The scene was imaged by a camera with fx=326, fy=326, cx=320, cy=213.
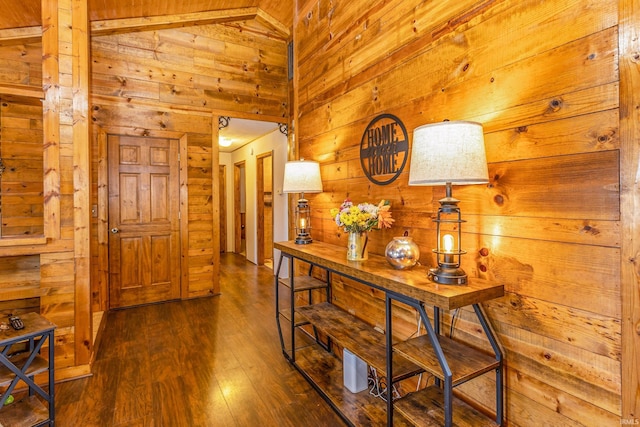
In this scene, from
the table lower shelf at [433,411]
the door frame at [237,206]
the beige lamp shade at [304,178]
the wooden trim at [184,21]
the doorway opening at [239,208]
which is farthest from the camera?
the door frame at [237,206]

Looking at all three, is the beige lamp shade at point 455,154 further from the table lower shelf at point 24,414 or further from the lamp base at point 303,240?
the table lower shelf at point 24,414

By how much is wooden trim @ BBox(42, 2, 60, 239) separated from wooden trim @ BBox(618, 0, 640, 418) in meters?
3.09

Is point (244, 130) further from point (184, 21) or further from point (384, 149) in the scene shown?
point (384, 149)

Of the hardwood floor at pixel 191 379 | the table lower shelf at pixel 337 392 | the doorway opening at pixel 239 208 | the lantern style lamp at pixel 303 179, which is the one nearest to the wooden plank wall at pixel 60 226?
the hardwood floor at pixel 191 379

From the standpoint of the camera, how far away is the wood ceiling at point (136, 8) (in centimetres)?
306

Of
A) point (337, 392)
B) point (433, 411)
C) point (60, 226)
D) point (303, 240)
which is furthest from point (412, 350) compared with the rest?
point (60, 226)

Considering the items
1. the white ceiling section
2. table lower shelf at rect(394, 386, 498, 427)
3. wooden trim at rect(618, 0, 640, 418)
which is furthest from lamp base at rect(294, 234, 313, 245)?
the white ceiling section

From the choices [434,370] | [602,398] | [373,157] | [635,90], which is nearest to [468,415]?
[434,370]

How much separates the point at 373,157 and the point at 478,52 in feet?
2.87

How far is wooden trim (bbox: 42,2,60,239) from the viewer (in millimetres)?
2283

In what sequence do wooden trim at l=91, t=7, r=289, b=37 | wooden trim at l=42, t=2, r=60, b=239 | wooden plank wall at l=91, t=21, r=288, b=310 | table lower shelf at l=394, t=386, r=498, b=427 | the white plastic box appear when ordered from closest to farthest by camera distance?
1. table lower shelf at l=394, t=386, r=498, b=427
2. the white plastic box
3. wooden trim at l=42, t=2, r=60, b=239
4. wooden trim at l=91, t=7, r=289, b=37
5. wooden plank wall at l=91, t=21, r=288, b=310

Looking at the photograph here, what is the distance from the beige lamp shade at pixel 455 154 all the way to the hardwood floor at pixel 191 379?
5.09ft

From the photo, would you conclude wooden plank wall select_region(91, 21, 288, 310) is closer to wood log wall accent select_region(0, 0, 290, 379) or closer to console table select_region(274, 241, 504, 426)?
wood log wall accent select_region(0, 0, 290, 379)

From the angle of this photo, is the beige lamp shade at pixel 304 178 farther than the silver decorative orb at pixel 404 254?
Yes
